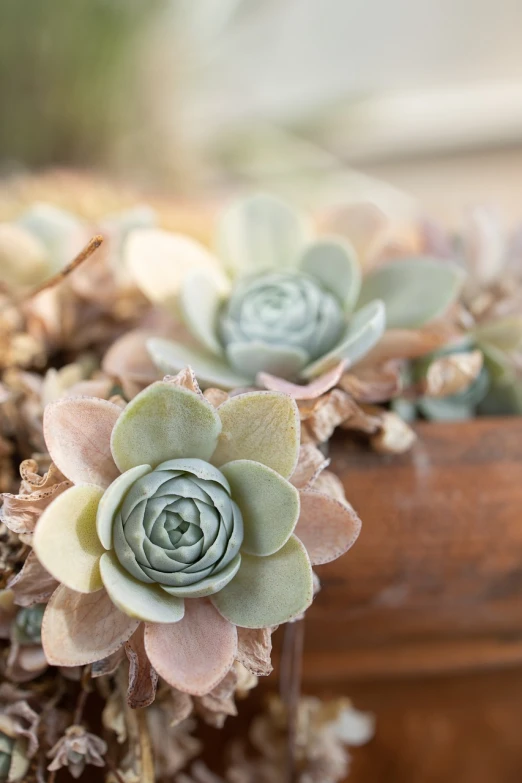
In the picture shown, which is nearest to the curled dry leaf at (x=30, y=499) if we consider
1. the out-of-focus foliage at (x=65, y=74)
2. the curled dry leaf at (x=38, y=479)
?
the curled dry leaf at (x=38, y=479)

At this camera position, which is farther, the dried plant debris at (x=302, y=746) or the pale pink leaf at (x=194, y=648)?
the dried plant debris at (x=302, y=746)

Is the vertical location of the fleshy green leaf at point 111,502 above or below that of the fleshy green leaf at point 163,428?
below

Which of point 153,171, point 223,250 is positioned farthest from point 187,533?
point 153,171

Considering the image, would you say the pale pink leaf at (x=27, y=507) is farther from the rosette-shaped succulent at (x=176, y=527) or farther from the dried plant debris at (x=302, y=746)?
the dried plant debris at (x=302, y=746)

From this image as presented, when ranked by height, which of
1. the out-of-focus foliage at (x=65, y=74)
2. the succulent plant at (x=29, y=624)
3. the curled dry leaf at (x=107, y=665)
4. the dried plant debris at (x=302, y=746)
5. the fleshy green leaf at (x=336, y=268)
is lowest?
the dried plant debris at (x=302, y=746)

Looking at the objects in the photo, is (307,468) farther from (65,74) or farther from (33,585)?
(65,74)

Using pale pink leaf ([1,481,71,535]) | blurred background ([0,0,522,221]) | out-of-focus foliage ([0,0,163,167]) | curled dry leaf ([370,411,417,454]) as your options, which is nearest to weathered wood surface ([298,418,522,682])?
curled dry leaf ([370,411,417,454])

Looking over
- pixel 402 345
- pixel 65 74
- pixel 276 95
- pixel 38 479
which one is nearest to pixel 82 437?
pixel 38 479
